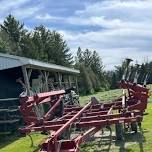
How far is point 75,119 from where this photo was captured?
365 inches

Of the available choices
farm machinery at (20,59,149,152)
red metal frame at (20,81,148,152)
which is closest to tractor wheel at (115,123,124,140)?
farm machinery at (20,59,149,152)

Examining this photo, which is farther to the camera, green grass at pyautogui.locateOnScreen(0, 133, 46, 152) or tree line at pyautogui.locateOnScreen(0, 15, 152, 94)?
tree line at pyautogui.locateOnScreen(0, 15, 152, 94)

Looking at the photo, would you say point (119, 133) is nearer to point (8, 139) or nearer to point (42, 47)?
point (8, 139)

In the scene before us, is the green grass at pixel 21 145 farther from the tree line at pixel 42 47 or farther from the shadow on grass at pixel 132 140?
the tree line at pixel 42 47

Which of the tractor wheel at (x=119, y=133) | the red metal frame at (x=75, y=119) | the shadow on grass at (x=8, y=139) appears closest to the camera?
the red metal frame at (x=75, y=119)

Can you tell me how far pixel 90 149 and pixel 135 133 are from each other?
2.29 m

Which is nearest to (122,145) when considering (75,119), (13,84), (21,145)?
(75,119)

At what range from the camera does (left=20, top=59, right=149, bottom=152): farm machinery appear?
265 inches

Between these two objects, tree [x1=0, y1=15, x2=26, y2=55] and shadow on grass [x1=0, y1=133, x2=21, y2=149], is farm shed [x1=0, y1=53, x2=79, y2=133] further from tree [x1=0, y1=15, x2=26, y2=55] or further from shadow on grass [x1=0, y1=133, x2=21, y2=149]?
tree [x1=0, y1=15, x2=26, y2=55]

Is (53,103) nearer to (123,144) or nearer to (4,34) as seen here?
(123,144)

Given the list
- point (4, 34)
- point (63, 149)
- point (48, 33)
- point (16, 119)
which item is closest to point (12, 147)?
point (16, 119)

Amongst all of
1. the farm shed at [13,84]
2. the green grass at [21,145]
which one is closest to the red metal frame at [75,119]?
the green grass at [21,145]

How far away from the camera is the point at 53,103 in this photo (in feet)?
41.8

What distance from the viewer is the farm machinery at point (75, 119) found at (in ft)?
22.1
